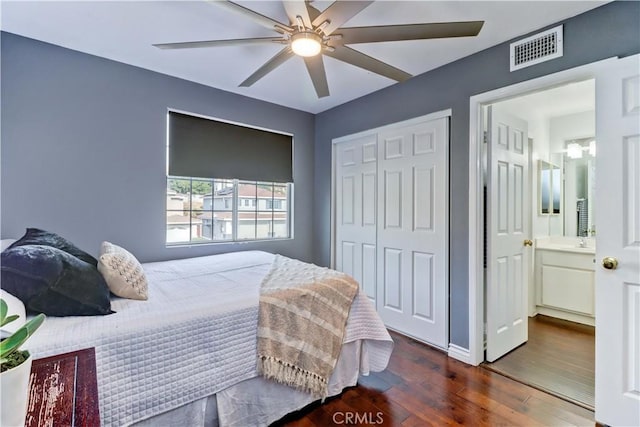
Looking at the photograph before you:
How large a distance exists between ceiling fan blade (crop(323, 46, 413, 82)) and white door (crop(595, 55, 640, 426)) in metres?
1.21

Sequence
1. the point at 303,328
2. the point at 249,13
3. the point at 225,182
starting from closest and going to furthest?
the point at 249,13 → the point at 303,328 → the point at 225,182

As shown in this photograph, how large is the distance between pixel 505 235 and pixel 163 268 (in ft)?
9.64

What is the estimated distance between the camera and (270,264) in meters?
2.64

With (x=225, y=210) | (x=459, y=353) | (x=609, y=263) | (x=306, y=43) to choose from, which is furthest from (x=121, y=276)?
(x=609, y=263)

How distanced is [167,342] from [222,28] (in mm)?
2067

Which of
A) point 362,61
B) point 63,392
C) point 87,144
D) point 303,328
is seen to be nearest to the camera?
point 63,392

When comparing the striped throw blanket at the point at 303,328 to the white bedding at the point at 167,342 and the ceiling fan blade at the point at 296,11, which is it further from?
the ceiling fan blade at the point at 296,11

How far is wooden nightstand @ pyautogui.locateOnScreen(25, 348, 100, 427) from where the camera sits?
2.41ft

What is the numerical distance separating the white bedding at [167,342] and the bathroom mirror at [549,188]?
318 centimetres

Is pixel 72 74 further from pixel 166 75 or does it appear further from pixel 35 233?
pixel 35 233

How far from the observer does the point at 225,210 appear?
3496 millimetres

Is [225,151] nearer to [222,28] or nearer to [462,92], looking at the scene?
[222,28]

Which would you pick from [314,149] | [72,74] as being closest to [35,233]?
[72,74]

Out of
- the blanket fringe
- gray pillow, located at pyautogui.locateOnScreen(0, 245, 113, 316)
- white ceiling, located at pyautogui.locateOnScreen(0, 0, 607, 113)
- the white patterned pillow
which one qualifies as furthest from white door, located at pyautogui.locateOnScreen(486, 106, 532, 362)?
gray pillow, located at pyautogui.locateOnScreen(0, 245, 113, 316)
